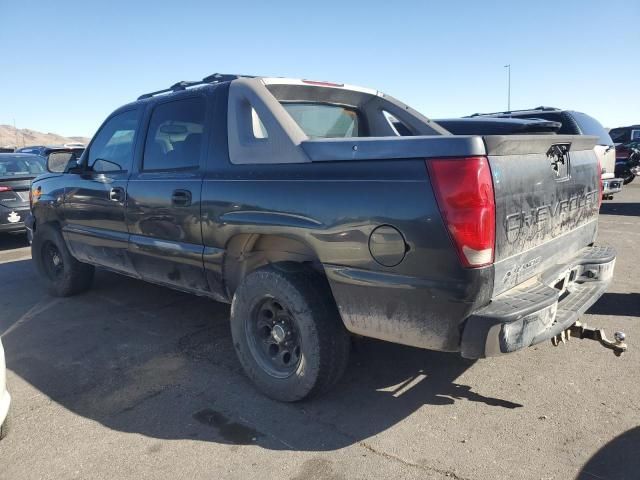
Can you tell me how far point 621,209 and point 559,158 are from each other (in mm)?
10086

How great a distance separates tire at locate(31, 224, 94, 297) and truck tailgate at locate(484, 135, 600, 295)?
14.9 ft

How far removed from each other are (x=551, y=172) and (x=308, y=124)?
1.75m

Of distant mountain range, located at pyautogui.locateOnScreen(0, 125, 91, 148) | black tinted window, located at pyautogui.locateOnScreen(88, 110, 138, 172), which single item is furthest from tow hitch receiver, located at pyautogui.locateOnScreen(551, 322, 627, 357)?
distant mountain range, located at pyautogui.locateOnScreen(0, 125, 91, 148)

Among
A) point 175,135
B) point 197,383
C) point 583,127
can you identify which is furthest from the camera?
point 583,127

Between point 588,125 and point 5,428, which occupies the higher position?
point 588,125

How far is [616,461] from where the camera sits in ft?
7.91

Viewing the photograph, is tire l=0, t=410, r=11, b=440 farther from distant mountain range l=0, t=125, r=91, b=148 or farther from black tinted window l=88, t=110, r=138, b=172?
distant mountain range l=0, t=125, r=91, b=148

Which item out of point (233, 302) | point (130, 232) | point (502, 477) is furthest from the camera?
point (130, 232)

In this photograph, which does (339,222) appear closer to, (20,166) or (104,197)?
(104,197)

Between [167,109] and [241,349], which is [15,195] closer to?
[167,109]

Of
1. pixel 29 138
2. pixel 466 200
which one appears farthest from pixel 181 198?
pixel 29 138

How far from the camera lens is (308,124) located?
375 cm

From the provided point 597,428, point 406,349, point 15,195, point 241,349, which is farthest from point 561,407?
point 15,195

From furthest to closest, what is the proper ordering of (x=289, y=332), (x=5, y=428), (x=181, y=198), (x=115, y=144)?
(x=115, y=144) → (x=181, y=198) → (x=289, y=332) → (x=5, y=428)
